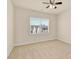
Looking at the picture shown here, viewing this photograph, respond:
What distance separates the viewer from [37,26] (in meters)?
5.71

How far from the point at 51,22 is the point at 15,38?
11.6 feet

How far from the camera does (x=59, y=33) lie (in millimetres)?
6594

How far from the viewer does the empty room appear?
3.93m

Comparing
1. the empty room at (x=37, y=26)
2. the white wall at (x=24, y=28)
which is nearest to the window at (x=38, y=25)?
the empty room at (x=37, y=26)

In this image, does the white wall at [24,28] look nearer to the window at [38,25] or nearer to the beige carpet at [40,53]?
the window at [38,25]

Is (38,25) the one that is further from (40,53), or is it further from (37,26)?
(40,53)

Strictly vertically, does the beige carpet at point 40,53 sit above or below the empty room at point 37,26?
below

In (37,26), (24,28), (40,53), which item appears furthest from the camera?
(37,26)

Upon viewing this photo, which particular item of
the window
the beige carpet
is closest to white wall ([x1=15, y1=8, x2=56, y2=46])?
the window

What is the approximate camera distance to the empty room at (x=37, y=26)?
3927 mm

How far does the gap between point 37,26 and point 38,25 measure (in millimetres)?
134

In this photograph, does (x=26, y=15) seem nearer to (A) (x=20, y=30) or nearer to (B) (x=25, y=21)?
(B) (x=25, y=21)

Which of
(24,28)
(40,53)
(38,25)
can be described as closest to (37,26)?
(38,25)
